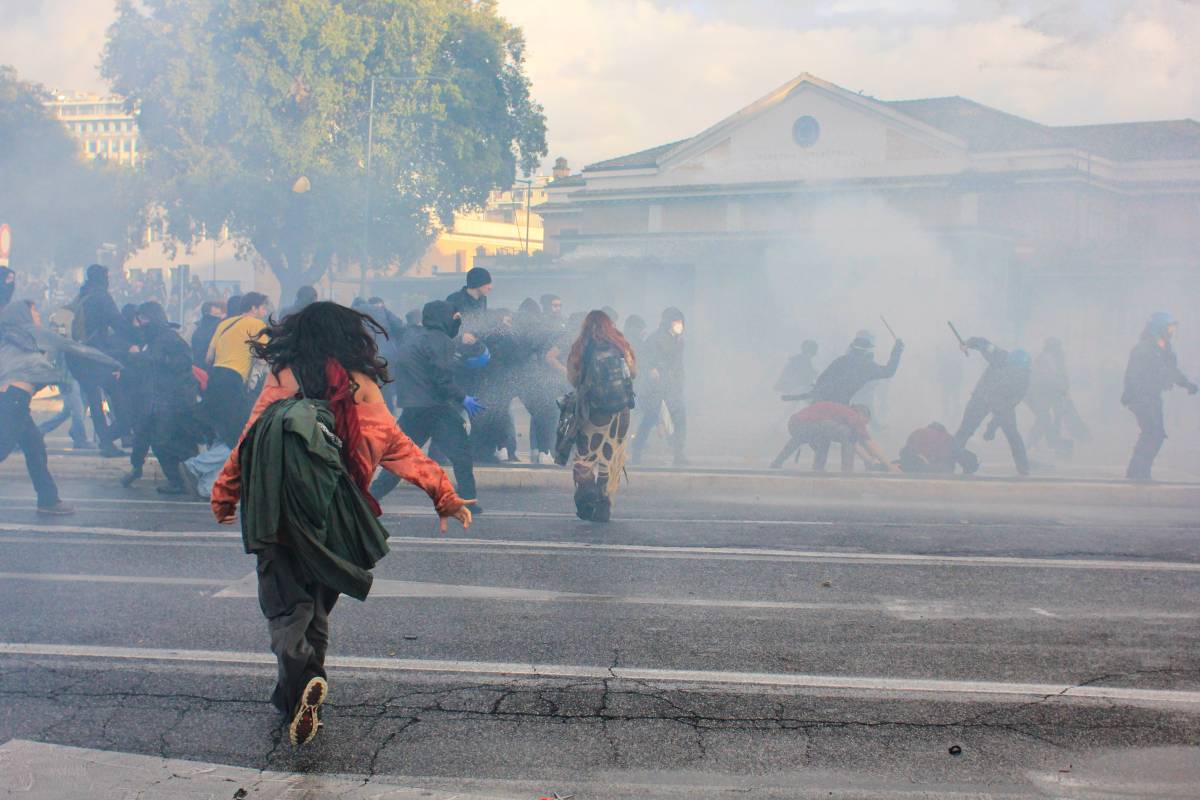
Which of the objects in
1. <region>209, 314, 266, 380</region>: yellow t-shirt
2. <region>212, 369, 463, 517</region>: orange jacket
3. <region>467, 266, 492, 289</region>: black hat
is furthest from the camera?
<region>467, 266, 492, 289</region>: black hat

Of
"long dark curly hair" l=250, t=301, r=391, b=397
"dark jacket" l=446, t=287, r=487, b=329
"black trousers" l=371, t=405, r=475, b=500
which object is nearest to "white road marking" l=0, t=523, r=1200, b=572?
"black trousers" l=371, t=405, r=475, b=500

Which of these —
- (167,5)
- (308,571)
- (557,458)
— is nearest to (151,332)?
(557,458)

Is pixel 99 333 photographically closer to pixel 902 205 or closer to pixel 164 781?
pixel 164 781

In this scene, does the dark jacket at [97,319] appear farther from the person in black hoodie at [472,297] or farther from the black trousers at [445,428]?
the black trousers at [445,428]

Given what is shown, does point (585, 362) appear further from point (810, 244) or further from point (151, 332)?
point (810, 244)

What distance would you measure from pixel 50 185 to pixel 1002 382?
4672cm

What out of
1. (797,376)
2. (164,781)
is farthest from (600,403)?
(797,376)

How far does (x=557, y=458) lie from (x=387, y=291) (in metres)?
39.6

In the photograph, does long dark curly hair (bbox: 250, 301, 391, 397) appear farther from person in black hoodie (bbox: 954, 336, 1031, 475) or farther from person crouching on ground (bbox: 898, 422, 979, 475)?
person crouching on ground (bbox: 898, 422, 979, 475)

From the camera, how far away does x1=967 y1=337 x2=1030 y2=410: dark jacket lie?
14.0 metres

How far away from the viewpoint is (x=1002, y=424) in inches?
557

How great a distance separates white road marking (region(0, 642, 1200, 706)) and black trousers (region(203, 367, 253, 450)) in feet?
15.1

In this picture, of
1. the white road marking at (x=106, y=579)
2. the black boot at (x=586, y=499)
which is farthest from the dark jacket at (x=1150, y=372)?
the white road marking at (x=106, y=579)

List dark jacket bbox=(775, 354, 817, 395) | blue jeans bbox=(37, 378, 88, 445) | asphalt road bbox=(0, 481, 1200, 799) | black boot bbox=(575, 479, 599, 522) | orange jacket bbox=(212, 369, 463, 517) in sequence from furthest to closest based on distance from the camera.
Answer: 1. dark jacket bbox=(775, 354, 817, 395)
2. blue jeans bbox=(37, 378, 88, 445)
3. black boot bbox=(575, 479, 599, 522)
4. orange jacket bbox=(212, 369, 463, 517)
5. asphalt road bbox=(0, 481, 1200, 799)
